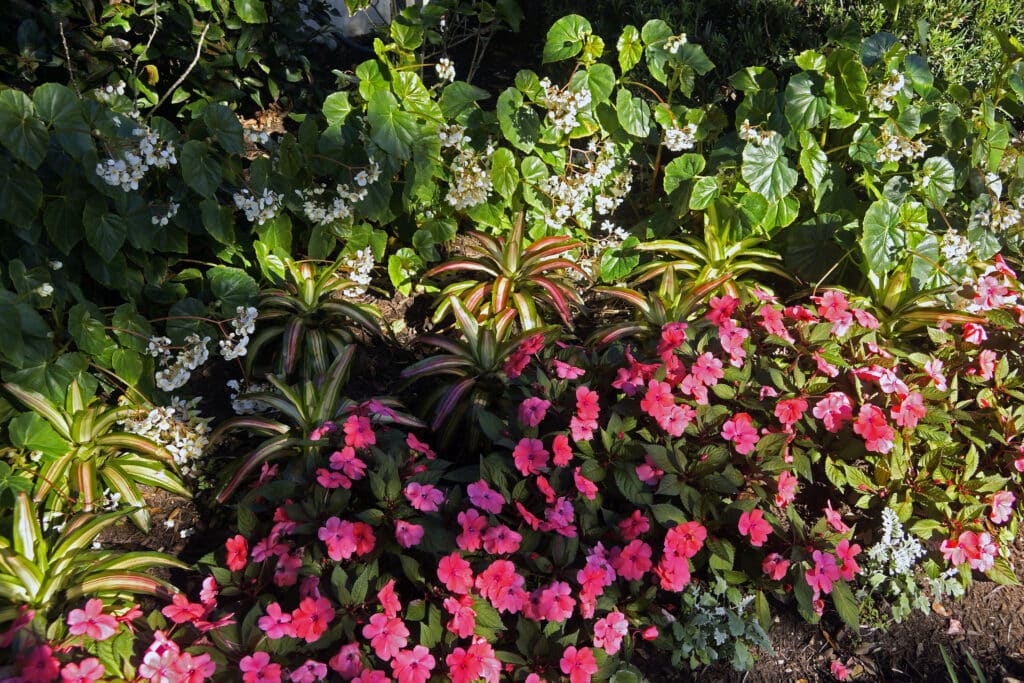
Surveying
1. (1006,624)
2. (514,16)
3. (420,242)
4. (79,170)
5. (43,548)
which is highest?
(514,16)

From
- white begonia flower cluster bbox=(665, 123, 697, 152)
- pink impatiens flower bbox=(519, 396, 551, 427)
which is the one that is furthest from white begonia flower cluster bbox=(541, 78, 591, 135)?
pink impatiens flower bbox=(519, 396, 551, 427)

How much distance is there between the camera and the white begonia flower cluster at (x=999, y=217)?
3100 millimetres

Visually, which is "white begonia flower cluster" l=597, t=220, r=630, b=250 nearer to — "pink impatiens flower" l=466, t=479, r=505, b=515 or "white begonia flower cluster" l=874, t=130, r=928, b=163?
"white begonia flower cluster" l=874, t=130, r=928, b=163

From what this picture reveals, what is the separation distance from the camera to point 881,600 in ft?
8.54

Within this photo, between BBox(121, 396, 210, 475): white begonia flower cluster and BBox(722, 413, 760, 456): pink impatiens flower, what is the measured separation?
1750mm

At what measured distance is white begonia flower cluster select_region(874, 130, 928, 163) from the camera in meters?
3.06

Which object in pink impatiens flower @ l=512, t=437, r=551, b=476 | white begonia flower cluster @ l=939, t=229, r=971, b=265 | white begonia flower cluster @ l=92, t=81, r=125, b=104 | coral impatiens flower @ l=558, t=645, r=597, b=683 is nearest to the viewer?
coral impatiens flower @ l=558, t=645, r=597, b=683

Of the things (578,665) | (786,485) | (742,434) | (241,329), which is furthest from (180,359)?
(786,485)

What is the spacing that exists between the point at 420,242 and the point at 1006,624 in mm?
2525

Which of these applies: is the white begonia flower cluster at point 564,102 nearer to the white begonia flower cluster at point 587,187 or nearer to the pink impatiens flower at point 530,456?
the white begonia flower cluster at point 587,187

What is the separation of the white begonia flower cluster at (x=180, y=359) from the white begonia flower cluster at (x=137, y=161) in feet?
1.73

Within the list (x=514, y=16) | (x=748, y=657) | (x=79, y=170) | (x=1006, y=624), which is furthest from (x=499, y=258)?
(x=1006, y=624)

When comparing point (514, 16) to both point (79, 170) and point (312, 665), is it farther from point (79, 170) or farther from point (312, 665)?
point (312, 665)

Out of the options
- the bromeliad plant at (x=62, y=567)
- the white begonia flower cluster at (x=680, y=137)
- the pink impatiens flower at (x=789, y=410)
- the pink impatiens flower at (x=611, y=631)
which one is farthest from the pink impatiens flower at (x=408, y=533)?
the white begonia flower cluster at (x=680, y=137)
